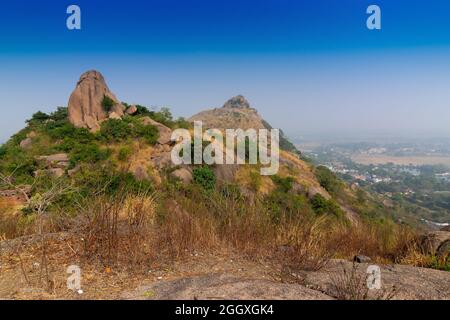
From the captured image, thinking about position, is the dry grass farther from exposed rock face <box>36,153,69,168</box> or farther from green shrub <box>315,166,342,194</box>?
green shrub <box>315,166,342,194</box>

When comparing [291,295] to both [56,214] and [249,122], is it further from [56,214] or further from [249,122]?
[249,122]

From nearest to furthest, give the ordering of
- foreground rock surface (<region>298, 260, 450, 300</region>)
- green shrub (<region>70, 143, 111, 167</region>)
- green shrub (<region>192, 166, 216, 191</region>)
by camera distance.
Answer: foreground rock surface (<region>298, 260, 450, 300</region>), green shrub (<region>70, 143, 111, 167</region>), green shrub (<region>192, 166, 216, 191</region>)

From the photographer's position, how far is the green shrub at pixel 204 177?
20859 mm

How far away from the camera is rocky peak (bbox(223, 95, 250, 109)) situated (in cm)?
7231

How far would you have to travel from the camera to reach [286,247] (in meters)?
4.77

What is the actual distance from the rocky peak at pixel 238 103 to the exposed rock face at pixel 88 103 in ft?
152

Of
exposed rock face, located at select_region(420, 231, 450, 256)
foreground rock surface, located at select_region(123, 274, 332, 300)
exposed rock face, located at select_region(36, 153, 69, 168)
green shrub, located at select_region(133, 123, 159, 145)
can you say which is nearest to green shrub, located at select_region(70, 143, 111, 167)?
exposed rock face, located at select_region(36, 153, 69, 168)

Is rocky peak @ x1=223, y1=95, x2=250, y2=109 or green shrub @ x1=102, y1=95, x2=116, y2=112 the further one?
rocky peak @ x1=223, y1=95, x2=250, y2=109

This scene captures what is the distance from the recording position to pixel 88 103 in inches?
1027

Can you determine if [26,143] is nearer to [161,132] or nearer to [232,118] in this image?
[161,132]

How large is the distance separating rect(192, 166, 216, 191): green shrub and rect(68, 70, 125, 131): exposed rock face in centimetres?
915

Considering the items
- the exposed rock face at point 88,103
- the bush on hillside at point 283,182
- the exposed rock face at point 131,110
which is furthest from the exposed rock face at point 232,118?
the bush on hillside at point 283,182

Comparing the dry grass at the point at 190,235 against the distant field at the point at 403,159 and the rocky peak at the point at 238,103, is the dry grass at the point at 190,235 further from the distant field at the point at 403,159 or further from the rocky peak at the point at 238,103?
the distant field at the point at 403,159

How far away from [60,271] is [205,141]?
67.7ft
